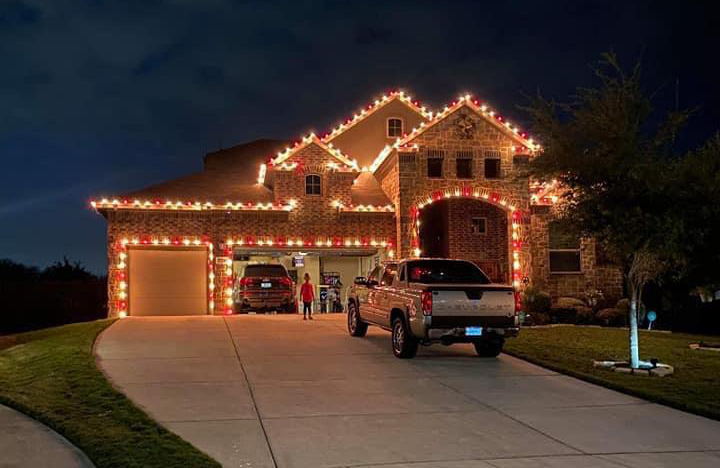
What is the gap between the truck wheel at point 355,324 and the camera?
17.3 metres

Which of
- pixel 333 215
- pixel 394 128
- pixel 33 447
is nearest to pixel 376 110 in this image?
pixel 394 128

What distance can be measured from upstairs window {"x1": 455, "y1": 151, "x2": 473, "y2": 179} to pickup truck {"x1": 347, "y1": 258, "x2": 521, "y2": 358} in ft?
34.4

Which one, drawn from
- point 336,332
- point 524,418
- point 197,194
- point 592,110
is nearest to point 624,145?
point 592,110

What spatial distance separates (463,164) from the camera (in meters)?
25.9

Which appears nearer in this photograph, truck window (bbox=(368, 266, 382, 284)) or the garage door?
truck window (bbox=(368, 266, 382, 284))

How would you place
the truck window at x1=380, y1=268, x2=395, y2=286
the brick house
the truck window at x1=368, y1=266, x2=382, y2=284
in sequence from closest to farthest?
the truck window at x1=380, y1=268, x2=395, y2=286 → the truck window at x1=368, y1=266, x2=382, y2=284 → the brick house

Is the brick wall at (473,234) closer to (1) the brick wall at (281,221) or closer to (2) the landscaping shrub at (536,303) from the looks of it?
(1) the brick wall at (281,221)

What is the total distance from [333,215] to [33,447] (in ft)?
59.4

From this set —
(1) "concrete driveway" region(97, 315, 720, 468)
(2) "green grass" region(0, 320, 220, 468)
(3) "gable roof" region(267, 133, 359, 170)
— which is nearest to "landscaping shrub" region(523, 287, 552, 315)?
(3) "gable roof" region(267, 133, 359, 170)

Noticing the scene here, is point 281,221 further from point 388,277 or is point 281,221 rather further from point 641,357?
point 641,357

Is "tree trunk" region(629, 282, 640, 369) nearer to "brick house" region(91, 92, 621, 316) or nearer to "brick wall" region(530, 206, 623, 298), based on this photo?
"brick house" region(91, 92, 621, 316)

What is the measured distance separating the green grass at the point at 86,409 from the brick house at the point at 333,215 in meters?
9.49

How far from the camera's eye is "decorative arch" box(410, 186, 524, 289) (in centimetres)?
2520

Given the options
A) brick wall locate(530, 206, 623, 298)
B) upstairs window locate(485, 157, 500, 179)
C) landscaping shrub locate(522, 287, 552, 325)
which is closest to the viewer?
landscaping shrub locate(522, 287, 552, 325)
